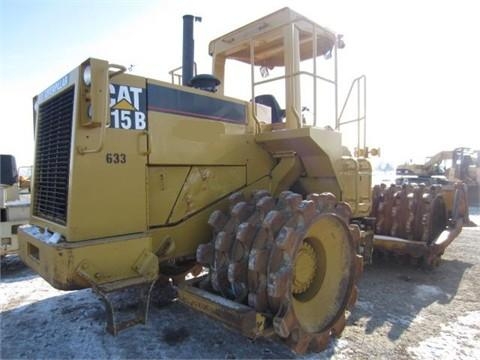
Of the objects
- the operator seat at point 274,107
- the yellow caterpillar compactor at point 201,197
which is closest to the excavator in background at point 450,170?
the operator seat at point 274,107

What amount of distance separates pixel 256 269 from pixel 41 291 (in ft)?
11.6

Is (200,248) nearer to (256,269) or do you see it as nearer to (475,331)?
(256,269)

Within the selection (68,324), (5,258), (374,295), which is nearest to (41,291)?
(68,324)

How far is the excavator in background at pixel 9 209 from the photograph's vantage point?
6.29 metres

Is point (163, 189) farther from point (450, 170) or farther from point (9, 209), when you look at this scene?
point (450, 170)

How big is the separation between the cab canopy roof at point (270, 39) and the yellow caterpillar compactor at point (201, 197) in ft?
0.07

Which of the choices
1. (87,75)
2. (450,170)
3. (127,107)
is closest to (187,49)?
(127,107)

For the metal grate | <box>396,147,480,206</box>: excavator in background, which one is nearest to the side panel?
the metal grate

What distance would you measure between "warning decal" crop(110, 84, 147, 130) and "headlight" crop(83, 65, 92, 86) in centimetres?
24

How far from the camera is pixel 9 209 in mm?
6359

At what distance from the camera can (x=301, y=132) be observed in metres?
4.14

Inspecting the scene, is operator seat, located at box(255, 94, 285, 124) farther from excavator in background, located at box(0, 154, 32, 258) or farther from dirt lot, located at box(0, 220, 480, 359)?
excavator in background, located at box(0, 154, 32, 258)

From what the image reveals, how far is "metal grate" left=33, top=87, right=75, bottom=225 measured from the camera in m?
3.39

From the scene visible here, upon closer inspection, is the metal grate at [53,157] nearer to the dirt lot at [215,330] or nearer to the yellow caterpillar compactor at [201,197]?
the yellow caterpillar compactor at [201,197]
